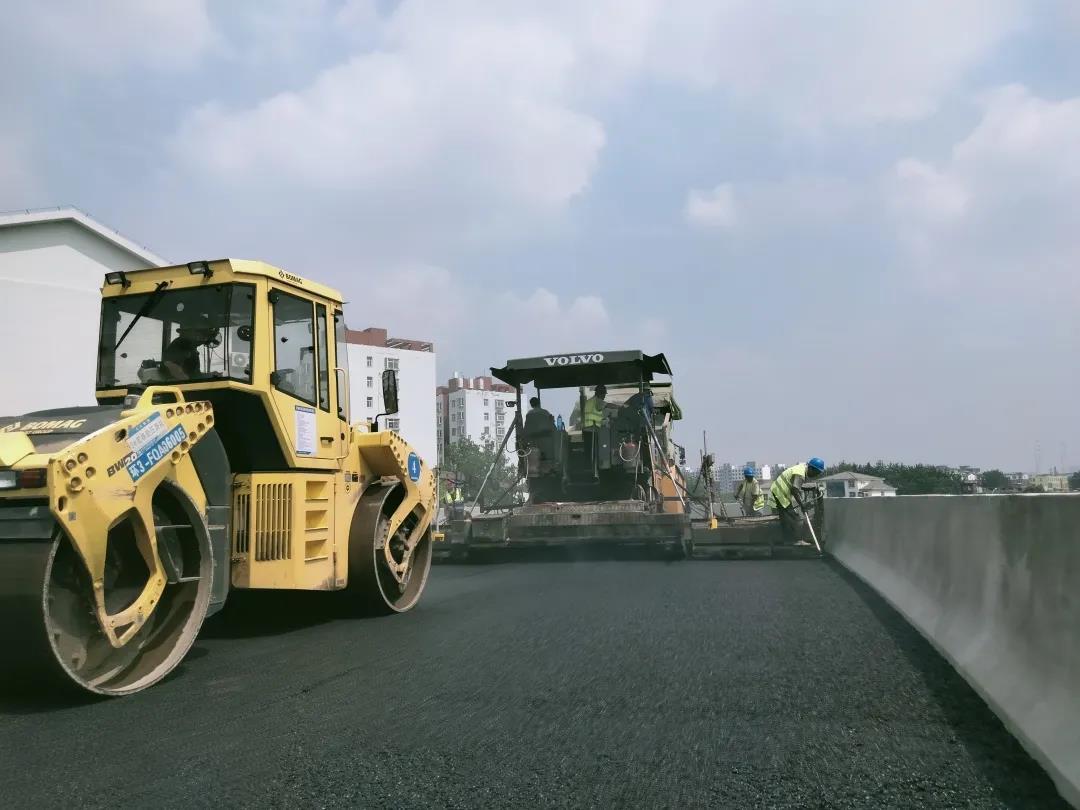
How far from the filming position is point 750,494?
16781 mm

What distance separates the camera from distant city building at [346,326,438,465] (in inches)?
2968

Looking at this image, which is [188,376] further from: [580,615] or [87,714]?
[580,615]

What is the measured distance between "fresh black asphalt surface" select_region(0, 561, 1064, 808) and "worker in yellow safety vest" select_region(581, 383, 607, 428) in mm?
6810

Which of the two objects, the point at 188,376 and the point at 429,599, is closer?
the point at 188,376

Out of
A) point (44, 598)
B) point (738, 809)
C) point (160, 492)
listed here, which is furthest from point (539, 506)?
point (738, 809)

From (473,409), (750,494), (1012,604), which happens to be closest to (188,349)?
(1012,604)

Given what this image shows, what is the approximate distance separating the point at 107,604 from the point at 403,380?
7337cm

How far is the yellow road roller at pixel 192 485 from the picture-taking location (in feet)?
13.0

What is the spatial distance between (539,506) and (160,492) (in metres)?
8.28

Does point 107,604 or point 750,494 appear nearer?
point 107,604

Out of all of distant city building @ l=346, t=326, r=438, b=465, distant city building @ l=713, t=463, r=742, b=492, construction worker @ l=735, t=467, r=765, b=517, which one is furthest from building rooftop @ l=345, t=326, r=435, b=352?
construction worker @ l=735, t=467, r=765, b=517

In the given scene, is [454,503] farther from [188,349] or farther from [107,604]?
[107,604]

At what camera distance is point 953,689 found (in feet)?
13.5

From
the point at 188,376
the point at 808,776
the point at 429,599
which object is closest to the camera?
the point at 808,776
